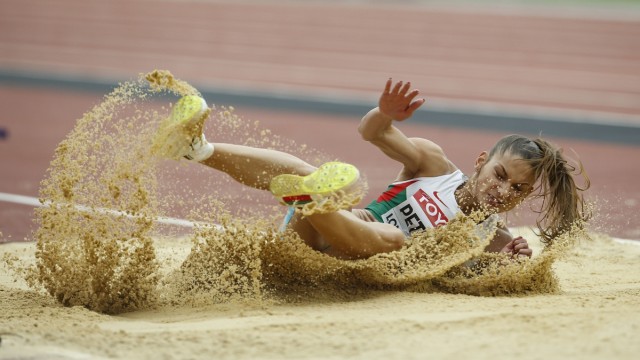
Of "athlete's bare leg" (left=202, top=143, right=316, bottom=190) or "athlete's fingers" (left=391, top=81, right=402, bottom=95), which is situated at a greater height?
"athlete's fingers" (left=391, top=81, right=402, bottom=95)

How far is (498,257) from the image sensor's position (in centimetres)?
427

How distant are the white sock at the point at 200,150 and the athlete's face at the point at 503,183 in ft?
3.92

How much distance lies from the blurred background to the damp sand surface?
2.39 metres

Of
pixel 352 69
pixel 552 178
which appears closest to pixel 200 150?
pixel 552 178

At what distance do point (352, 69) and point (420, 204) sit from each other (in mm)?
10247

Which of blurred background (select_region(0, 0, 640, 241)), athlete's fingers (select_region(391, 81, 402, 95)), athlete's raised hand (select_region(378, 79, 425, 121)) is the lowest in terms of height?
blurred background (select_region(0, 0, 640, 241))

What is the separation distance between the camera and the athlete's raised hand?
4.17 metres

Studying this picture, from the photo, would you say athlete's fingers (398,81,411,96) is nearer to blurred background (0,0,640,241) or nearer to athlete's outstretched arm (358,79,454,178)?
athlete's outstretched arm (358,79,454,178)

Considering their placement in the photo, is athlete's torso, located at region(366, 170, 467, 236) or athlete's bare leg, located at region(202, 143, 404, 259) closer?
athlete's bare leg, located at region(202, 143, 404, 259)

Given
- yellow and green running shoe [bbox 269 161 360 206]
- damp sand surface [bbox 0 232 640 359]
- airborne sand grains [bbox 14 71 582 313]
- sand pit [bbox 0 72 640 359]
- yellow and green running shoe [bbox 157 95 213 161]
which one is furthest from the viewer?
airborne sand grains [bbox 14 71 582 313]

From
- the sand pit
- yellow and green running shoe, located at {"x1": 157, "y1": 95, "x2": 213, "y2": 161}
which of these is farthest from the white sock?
the sand pit

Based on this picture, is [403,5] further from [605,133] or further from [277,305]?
[277,305]

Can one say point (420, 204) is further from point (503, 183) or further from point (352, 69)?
point (352, 69)

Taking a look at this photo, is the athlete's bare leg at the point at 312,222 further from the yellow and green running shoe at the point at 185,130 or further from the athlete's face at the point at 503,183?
the athlete's face at the point at 503,183
